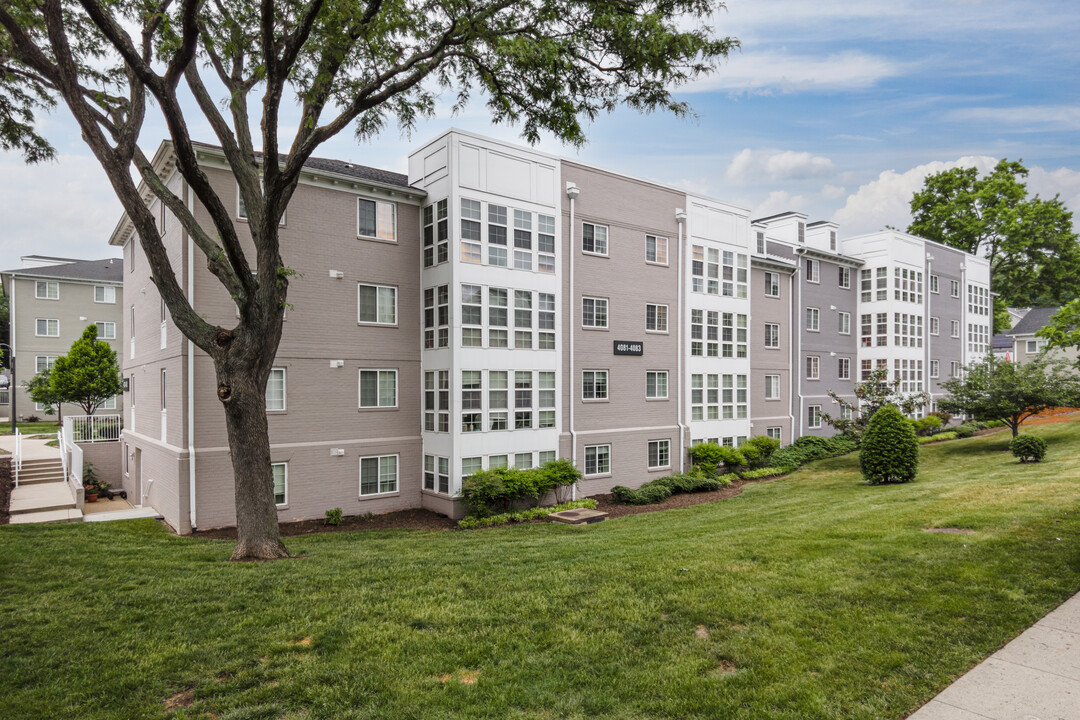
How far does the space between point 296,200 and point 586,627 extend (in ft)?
50.6

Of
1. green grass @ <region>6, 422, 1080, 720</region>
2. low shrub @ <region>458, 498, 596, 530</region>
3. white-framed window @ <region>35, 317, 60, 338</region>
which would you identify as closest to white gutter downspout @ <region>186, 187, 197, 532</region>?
green grass @ <region>6, 422, 1080, 720</region>

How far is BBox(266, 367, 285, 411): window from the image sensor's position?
17.0 m

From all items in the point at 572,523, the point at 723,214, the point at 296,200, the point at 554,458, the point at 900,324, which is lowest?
the point at 572,523

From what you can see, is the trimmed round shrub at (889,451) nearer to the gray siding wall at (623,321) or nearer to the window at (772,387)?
the gray siding wall at (623,321)

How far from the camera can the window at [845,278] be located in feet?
114

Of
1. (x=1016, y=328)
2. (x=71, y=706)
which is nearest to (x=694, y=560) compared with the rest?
(x=71, y=706)

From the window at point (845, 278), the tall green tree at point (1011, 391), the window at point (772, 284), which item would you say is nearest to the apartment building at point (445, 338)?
the window at point (772, 284)

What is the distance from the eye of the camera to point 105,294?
43.0 metres

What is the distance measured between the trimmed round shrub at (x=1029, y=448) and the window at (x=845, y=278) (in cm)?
Result: 1537

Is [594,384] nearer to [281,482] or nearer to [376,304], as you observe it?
[376,304]

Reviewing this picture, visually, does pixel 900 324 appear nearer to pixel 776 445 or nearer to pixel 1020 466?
pixel 776 445

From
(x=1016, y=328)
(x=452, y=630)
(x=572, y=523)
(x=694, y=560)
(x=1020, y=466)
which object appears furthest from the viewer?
(x=1016, y=328)

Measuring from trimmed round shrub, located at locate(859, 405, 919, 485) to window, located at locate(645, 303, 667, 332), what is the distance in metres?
8.27

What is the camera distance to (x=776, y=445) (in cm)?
2783
